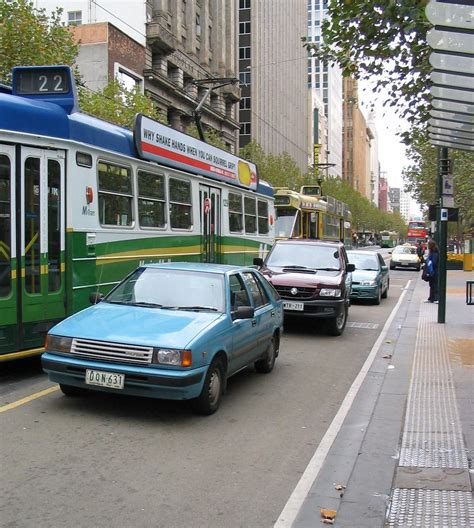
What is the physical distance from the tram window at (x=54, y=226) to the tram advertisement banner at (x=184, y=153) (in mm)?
2103

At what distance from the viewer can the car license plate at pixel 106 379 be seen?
5.72 metres

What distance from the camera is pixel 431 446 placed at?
5480 mm

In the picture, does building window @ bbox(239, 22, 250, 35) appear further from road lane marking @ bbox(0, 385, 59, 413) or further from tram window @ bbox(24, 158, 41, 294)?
road lane marking @ bbox(0, 385, 59, 413)

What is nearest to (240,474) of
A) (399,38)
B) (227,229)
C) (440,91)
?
(440,91)

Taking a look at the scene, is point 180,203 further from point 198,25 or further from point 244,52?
point 244,52

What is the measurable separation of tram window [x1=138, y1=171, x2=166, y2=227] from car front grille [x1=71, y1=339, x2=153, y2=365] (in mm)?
4166

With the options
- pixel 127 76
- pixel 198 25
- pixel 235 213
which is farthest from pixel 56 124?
pixel 198 25

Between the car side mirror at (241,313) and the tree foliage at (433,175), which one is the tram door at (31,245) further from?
the tree foliage at (433,175)

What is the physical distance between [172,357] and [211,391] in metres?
0.81

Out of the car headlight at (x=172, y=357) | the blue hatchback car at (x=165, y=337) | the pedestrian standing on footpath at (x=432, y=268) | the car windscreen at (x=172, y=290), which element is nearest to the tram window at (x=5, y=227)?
the blue hatchback car at (x=165, y=337)

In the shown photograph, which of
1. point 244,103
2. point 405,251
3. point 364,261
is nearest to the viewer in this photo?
point 364,261

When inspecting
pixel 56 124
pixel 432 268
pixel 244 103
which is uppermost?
pixel 244 103

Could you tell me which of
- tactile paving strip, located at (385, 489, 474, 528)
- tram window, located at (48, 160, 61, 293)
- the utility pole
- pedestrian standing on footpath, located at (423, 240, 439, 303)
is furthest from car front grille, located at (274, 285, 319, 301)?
tactile paving strip, located at (385, 489, 474, 528)

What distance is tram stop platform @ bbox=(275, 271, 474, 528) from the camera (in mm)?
4074
